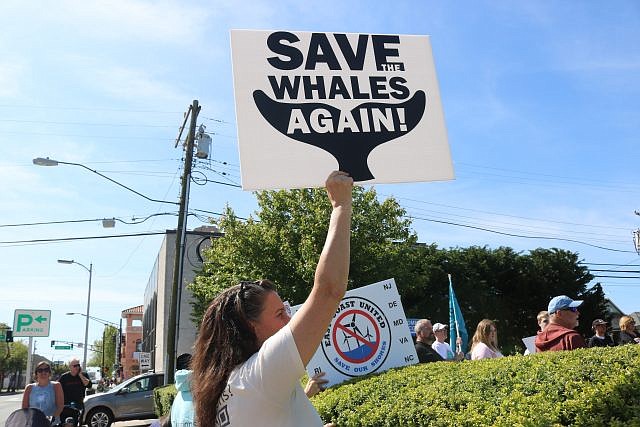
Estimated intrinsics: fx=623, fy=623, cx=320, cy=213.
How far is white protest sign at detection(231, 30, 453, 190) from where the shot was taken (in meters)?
3.21

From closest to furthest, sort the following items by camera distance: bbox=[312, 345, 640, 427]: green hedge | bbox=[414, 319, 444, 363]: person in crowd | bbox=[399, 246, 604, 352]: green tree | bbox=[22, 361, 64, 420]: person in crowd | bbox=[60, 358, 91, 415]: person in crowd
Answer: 1. bbox=[312, 345, 640, 427]: green hedge
2. bbox=[414, 319, 444, 363]: person in crowd
3. bbox=[22, 361, 64, 420]: person in crowd
4. bbox=[60, 358, 91, 415]: person in crowd
5. bbox=[399, 246, 604, 352]: green tree

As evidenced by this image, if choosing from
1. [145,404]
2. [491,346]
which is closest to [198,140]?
[145,404]

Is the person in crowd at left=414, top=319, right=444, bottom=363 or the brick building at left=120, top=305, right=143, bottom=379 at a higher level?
the brick building at left=120, top=305, right=143, bottom=379

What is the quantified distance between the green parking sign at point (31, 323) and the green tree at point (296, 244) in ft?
22.6

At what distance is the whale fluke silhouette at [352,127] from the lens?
326 centimetres

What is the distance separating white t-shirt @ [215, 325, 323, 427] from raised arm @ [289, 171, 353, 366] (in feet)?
0.11

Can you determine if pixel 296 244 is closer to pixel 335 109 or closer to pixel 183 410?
pixel 183 410

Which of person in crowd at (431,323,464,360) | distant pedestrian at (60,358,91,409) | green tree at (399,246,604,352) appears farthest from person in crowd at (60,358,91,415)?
green tree at (399,246,604,352)

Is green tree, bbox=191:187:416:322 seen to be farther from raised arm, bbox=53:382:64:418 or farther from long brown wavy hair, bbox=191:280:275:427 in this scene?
long brown wavy hair, bbox=191:280:275:427

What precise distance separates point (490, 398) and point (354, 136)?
1510mm

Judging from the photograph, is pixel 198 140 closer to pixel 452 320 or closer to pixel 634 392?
pixel 452 320

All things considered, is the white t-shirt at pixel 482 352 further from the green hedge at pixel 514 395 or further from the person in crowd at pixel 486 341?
the green hedge at pixel 514 395

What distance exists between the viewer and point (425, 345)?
666 centimetres

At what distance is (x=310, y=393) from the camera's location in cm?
359
